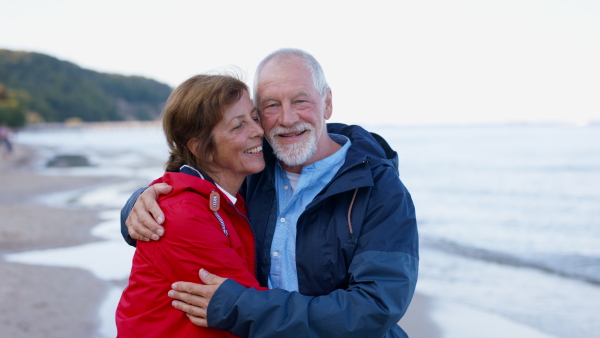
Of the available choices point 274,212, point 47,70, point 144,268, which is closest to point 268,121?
point 274,212

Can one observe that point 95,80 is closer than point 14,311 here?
No

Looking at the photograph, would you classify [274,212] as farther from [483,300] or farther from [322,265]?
[483,300]

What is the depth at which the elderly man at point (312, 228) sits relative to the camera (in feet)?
7.37

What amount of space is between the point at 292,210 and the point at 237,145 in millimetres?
412

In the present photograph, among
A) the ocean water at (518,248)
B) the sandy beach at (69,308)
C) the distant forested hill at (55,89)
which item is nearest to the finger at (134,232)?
the sandy beach at (69,308)

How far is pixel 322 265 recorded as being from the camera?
257 centimetres

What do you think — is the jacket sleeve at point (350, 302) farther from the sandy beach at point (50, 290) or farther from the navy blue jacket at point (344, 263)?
the sandy beach at point (50, 290)

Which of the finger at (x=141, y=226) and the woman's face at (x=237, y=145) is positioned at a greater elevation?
the woman's face at (x=237, y=145)

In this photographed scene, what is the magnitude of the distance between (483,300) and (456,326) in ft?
4.82

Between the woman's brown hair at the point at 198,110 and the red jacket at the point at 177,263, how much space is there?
292 mm

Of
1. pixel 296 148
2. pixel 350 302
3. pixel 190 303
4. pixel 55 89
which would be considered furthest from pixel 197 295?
pixel 55 89

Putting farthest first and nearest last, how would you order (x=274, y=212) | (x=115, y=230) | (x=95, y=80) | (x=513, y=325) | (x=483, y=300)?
(x=95, y=80)
(x=115, y=230)
(x=483, y=300)
(x=513, y=325)
(x=274, y=212)

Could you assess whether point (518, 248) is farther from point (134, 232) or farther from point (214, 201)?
A: point (134, 232)

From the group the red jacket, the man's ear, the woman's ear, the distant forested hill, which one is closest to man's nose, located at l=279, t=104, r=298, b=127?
the man's ear
